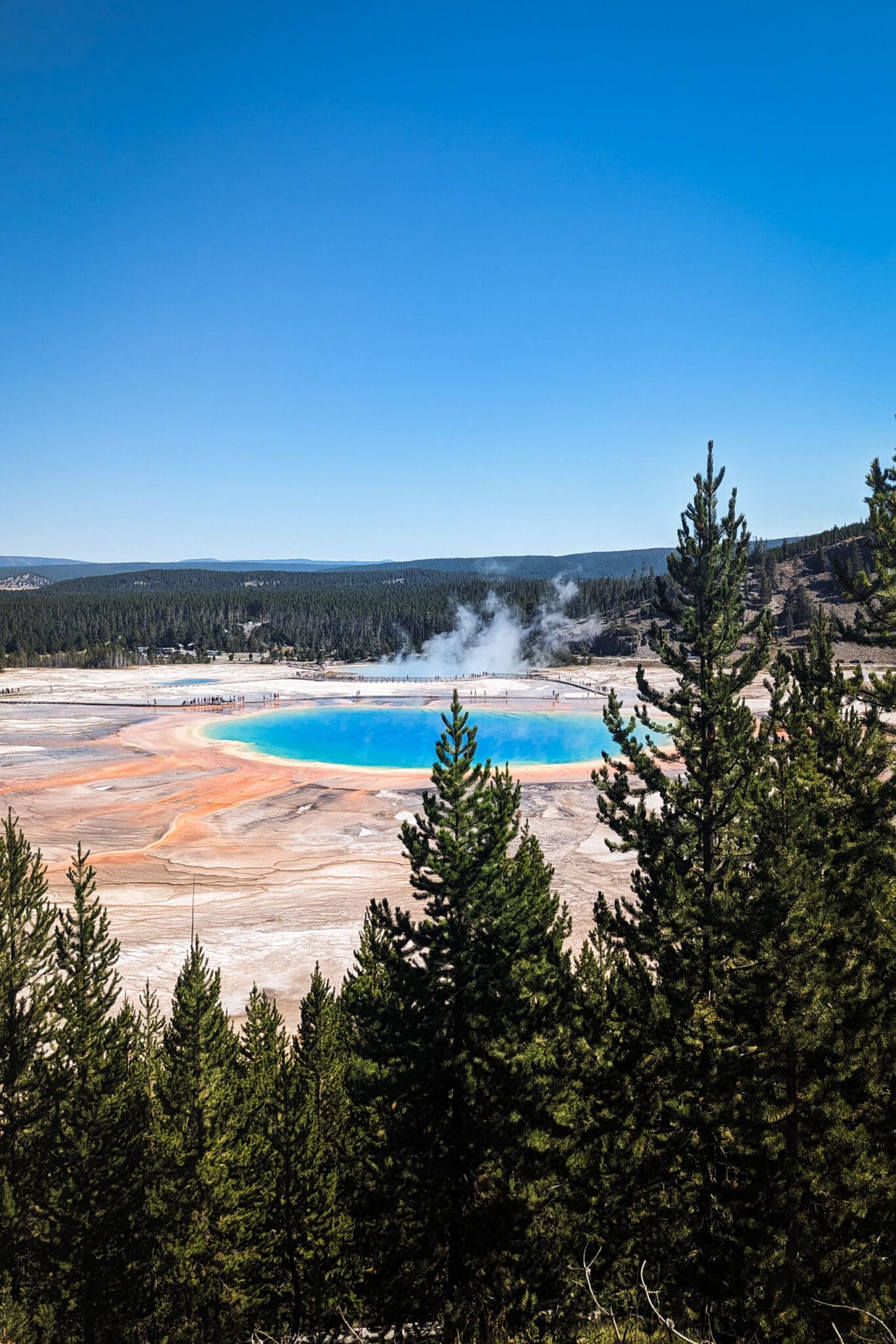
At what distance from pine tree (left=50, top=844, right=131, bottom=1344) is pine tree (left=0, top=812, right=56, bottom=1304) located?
0.35 m

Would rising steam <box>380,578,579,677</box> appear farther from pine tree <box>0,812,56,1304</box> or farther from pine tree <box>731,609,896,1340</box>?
pine tree <box>731,609,896,1340</box>

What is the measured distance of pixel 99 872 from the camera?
3034 cm

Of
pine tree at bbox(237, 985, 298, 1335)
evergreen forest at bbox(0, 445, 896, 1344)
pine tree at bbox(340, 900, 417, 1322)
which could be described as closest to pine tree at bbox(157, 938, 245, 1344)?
evergreen forest at bbox(0, 445, 896, 1344)

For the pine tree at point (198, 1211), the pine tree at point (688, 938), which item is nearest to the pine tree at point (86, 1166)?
the pine tree at point (198, 1211)

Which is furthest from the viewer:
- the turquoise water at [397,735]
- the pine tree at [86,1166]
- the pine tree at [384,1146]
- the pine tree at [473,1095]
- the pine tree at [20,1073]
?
the turquoise water at [397,735]

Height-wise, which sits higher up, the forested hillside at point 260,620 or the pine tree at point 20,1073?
the forested hillside at point 260,620

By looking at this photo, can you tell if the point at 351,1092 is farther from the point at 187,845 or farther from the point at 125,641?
the point at 125,641

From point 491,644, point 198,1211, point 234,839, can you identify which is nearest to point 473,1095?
point 198,1211

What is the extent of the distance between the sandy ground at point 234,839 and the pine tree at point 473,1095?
31.8 feet

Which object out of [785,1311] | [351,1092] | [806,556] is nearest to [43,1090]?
[351,1092]

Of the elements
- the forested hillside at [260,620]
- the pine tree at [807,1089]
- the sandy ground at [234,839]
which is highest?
the forested hillside at [260,620]

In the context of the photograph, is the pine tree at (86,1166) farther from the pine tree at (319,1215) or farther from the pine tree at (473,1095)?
the pine tree at (473,1095)

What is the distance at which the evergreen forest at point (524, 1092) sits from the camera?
920 cm

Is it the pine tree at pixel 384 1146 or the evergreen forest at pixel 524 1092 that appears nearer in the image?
the evergreen forest at pixel 524 1092
